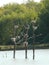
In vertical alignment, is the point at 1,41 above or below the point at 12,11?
below

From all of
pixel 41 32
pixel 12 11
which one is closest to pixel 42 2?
pixel 12 11

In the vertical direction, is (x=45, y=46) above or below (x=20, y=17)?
below

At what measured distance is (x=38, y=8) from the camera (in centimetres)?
9444

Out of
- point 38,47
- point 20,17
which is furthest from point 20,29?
point 38,47

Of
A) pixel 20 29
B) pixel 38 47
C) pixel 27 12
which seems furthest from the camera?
pixel 27 12

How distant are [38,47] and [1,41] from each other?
10287mm

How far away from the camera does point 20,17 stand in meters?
86.1

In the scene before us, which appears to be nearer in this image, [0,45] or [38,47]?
[38,47]

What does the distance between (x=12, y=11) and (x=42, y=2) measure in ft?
25.7

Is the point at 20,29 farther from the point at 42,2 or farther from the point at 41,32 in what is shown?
the point at 42,2

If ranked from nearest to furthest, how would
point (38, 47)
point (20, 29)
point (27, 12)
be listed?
point (38, 47) < point (20, 29) < point (27, 12)

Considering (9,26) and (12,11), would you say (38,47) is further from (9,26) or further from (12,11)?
(12,11)

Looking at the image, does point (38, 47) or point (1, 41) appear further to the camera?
point (1, 41)

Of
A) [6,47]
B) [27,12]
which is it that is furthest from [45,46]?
[27,12]
